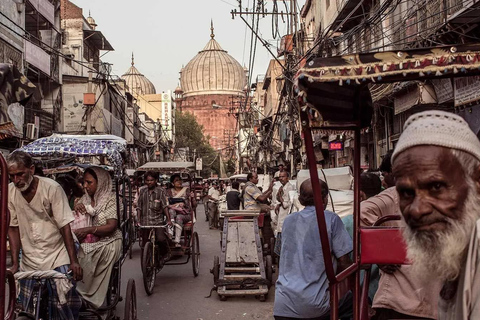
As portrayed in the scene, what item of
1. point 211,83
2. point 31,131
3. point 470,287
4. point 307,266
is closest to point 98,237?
point 307,266

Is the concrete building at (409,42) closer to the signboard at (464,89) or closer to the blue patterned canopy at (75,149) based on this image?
the signboard at (464,89)

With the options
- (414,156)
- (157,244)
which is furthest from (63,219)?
(157,244)

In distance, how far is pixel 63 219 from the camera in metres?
4.96

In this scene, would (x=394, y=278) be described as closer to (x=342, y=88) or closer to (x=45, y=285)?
(x=342, y=88)

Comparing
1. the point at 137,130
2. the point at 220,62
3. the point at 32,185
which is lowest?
the point at 32,185

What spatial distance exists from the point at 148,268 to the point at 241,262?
1.52m

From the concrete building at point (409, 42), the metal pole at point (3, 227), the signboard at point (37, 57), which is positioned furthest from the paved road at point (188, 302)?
the signboard at point (37, 57)

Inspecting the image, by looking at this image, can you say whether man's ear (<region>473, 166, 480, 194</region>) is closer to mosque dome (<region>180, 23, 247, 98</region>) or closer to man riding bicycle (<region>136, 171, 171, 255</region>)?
man riding bicycle (<region>136, 171, 171, 255</region>)

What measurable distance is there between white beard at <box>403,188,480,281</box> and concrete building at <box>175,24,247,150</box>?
83.1 metres

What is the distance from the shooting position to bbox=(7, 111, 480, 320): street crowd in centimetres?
193

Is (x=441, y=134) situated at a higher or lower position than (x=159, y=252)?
higher

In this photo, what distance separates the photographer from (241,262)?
30.6 ft

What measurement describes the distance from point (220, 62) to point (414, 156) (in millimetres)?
86029

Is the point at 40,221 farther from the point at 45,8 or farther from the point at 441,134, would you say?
the point at 45,8
